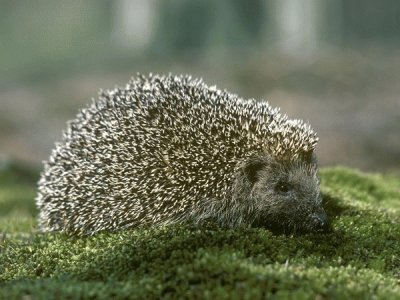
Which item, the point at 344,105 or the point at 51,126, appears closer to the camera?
the point at 344,105

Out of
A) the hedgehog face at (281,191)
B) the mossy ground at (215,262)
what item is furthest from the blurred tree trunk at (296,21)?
the hedgehog face at (281,191)

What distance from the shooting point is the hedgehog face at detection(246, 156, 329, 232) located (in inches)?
317

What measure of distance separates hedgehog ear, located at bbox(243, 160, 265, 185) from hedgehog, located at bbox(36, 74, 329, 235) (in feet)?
0.05

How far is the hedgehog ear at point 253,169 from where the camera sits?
26.6 feet

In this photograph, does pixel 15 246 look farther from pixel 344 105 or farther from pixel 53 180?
pixel 344 105

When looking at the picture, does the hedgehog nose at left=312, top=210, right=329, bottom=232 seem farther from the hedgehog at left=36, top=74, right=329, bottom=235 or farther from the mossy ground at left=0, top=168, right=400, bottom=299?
the mossy ground at left=0, top=168, right=400, bottom=299

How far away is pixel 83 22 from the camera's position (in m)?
61.9

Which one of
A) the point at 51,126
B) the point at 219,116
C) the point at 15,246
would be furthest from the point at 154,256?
the point at 51,126

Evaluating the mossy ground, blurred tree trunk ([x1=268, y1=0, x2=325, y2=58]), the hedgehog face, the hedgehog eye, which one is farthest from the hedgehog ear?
blurred tree trunk ([x1=268, y1=0, x2=325, y2=58])

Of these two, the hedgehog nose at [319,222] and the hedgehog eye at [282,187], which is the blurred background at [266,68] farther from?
the hedgehog nose at [319,222]

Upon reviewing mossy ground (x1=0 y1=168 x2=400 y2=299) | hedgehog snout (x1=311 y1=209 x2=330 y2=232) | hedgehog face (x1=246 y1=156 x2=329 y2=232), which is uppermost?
hedgehog face (x1=246 y1=156 x2=329 y2=232)

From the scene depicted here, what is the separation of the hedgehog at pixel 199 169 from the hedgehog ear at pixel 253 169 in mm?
14

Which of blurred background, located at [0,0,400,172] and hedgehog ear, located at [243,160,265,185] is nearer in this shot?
hedgehog ear, located at [243,160,265,185]

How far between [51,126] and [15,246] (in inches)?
708
